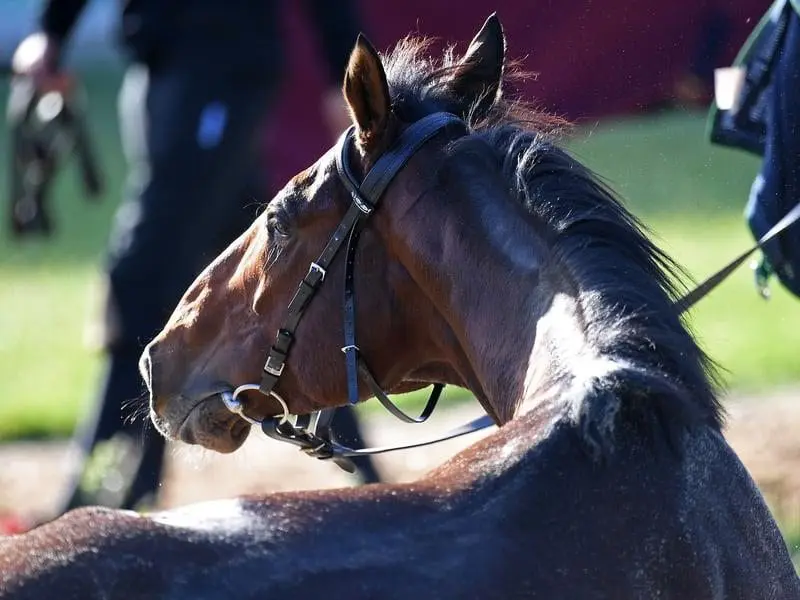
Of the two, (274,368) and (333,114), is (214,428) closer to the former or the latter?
(274,368)

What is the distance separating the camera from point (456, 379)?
2877mm

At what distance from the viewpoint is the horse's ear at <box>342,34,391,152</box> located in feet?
8.65

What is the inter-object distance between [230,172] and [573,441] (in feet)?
11.8

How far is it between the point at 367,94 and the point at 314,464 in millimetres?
Answer: 3915

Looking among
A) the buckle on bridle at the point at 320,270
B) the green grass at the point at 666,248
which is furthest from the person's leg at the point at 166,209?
the buckle on bridle at the point at 320,270

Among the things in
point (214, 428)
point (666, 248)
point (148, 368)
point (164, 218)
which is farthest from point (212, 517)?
point (164, 218)

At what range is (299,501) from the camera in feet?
6.59

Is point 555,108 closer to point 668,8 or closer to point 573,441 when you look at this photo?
point 668,8

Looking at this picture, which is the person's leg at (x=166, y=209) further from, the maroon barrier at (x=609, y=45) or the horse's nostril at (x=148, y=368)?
the horse's nostril at (x=148, y=368)

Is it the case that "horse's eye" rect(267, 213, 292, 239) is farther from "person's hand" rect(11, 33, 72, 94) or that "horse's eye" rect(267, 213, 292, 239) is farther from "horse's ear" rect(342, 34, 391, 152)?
"person's hand" rect(11, 33, 72, 94)

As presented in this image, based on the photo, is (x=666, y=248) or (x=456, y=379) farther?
(x=666, y=248)

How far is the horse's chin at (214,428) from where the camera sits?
123 inches

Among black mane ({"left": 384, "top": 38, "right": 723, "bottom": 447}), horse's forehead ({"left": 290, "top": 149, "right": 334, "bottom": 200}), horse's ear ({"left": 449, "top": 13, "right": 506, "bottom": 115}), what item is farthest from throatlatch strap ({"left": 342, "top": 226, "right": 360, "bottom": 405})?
horse's ear ({"left": 449, "top": 13, "right": 506, "bottom": 115})

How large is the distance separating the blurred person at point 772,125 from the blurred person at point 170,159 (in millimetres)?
1926
